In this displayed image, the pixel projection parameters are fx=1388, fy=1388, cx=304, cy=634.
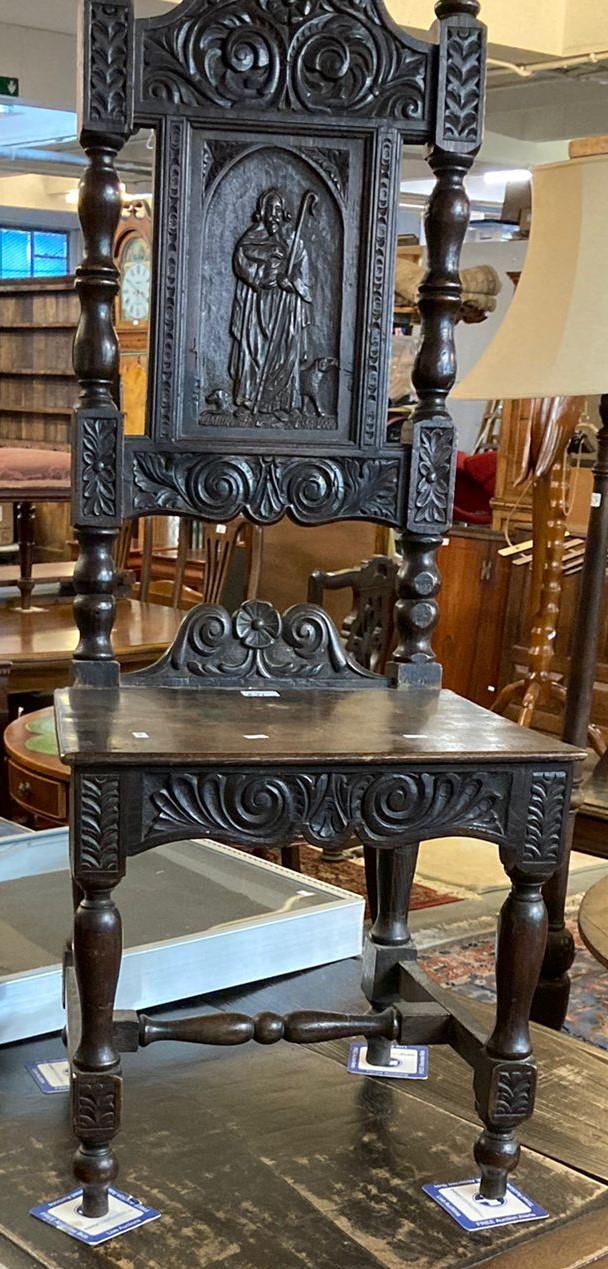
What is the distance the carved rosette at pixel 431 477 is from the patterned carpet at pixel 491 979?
1.58 metres

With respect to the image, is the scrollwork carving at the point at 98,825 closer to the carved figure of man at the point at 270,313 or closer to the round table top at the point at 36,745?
the carved figure of man at the point at 270,313

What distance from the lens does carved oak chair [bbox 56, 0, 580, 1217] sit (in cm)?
144

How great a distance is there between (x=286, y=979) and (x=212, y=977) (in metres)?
0.13

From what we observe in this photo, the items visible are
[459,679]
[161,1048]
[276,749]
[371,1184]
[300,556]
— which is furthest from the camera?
[300,556]

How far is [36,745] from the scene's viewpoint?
3398 mm

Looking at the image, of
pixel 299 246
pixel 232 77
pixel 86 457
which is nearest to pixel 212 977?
pixel 86 457

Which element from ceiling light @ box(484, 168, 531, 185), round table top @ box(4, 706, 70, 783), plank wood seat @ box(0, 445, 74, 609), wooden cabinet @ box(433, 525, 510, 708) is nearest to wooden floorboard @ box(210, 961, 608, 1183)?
round table top @ box(4, 706, 70, 783)

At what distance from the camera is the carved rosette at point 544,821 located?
130 cm

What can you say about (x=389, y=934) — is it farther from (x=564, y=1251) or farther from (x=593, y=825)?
(x=593, y=825)

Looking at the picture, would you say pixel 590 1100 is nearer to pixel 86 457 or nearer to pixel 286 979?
pixel 286 979

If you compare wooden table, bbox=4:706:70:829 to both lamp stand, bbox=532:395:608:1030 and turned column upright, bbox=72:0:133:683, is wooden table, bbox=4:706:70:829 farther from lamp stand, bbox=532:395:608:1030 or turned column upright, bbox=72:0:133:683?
turned column upright, bbox=72:0:133:683

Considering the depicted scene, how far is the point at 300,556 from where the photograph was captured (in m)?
6.62

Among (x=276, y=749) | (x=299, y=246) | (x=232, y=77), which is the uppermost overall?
(x=232, y=77)

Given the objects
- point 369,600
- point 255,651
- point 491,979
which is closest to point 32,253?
point 369,600
